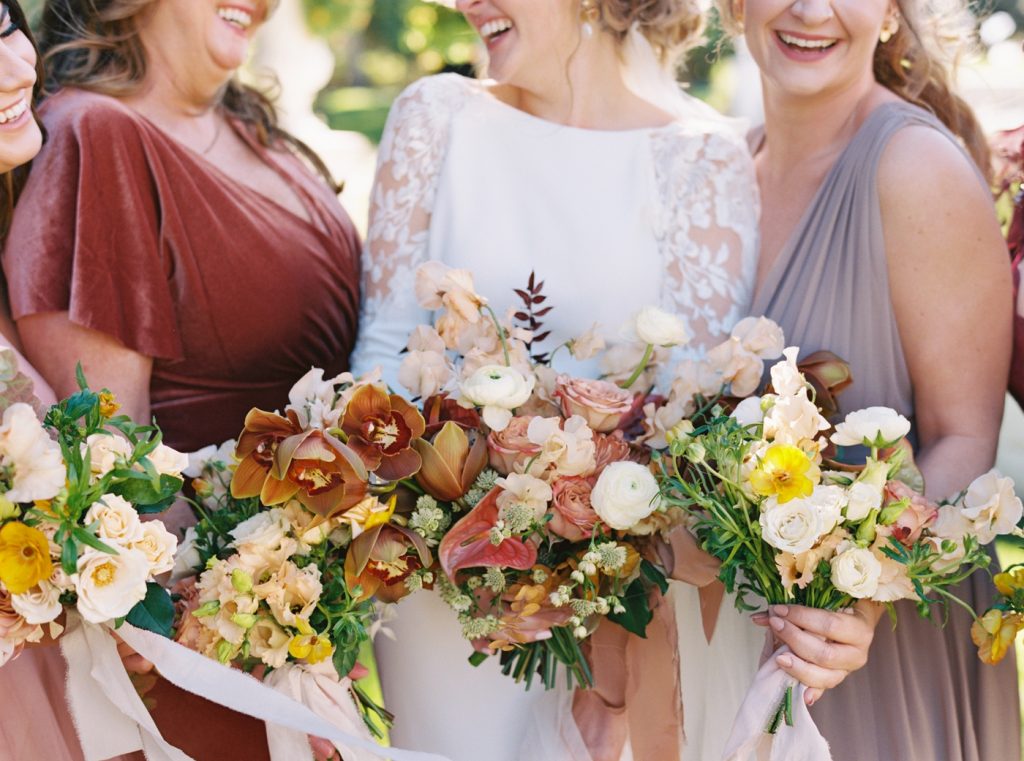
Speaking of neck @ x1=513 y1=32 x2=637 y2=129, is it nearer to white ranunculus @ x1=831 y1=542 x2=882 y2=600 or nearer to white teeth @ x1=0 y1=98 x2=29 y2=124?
white teeth @ x1=0 y1=98 x2=29 y2=124

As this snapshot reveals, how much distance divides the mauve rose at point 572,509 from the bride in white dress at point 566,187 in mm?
646

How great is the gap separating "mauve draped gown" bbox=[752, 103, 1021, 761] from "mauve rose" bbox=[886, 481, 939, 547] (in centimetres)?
46

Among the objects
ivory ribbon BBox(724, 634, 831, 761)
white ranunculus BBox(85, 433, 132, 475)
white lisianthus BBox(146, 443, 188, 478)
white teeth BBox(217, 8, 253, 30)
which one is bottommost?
ivory ribbon BBox(724, 634, 831, 761)

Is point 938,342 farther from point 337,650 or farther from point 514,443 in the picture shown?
point 337,650

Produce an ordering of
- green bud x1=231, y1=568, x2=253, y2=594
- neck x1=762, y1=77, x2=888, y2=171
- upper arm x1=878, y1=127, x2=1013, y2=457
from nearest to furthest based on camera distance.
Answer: green bud x1=231, y1=568, x2=253, y2=594, upper arm x1=878, y1=127, x2=1013, y2=457, neck x1=762, y1=77, x2=888, y2=171

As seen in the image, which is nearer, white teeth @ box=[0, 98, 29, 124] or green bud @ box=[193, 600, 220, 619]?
green bud @ box=[193, 600, 220, 619]

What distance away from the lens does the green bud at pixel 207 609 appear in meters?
2.02

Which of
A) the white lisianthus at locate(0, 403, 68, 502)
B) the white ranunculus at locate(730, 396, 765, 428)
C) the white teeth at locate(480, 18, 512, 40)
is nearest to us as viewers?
the white lisianthus at locate(0, 403, 68, 502)

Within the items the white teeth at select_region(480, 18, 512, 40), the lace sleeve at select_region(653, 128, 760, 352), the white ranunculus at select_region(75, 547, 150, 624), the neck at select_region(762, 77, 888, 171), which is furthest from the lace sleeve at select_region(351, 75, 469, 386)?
the white ranunculus at select_region(75, 547, 150, 624)

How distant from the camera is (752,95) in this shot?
18.0 feet

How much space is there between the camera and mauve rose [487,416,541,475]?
2156 mm

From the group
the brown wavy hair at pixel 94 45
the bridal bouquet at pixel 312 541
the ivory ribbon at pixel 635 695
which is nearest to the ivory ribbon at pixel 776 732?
the ivory ribbon at pixel 635 695

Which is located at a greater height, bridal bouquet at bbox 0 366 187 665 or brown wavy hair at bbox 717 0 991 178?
brown wavy hair at bbox 717 0 991 178

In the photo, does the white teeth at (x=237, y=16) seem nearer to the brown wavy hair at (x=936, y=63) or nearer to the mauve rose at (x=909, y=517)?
the brown wavy hair at (x=936, y=63)
